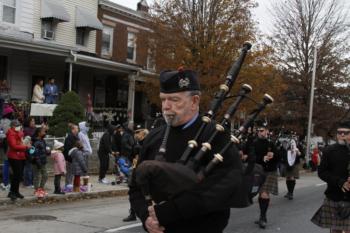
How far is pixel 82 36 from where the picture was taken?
82.3 feet

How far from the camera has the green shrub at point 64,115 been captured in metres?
18.5

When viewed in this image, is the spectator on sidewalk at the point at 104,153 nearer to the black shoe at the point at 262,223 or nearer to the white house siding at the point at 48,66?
the black shoe at the point at 262,223

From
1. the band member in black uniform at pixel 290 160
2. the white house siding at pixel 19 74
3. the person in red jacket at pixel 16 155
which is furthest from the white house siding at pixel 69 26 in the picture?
the band member in black uniform at pixel 290 160

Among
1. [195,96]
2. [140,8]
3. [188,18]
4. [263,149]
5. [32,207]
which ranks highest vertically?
[140,8]

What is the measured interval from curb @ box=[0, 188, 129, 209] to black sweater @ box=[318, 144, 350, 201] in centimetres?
715

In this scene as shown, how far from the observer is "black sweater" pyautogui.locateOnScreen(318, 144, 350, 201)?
639 centimetres

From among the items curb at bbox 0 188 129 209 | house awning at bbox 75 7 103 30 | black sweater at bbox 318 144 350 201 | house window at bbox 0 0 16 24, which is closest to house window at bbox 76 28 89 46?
house awning at bbox 75 7 103 30

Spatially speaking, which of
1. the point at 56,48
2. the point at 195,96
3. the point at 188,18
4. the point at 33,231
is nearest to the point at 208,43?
the point at 188,18

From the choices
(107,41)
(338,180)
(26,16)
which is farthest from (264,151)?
(107,41)

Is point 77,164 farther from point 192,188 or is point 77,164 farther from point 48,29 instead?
point 48,29

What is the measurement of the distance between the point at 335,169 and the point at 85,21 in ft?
63.8

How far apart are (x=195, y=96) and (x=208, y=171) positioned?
52cm

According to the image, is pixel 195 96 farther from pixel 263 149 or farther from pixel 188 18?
pixel 188 18

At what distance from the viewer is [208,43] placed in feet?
68.4
